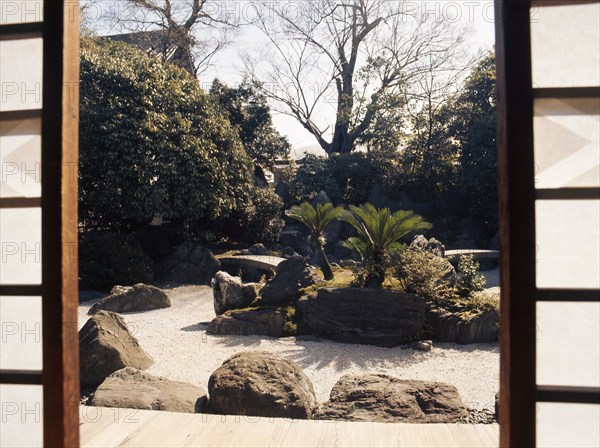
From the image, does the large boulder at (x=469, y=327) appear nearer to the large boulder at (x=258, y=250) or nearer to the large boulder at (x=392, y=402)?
the large boulder at (x=392, y=402)

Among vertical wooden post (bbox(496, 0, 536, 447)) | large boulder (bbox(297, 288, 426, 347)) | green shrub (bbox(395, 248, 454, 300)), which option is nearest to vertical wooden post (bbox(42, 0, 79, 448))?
vertical wooden post (bbox(496, 0, 536, 447))

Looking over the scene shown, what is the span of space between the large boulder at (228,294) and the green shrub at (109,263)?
272cm

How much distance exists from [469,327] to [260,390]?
3966mm

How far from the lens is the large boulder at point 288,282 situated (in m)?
7.66

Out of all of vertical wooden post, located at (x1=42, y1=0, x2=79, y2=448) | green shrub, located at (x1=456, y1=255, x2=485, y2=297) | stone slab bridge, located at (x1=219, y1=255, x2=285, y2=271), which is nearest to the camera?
vertical wooden post, located at (x1=42, y1=0, x2=79, y2=448)

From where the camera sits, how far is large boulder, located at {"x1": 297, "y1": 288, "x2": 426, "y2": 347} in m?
6.81

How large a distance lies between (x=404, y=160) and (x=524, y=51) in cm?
1497

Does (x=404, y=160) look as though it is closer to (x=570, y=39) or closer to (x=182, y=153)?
(x=182, y=153)

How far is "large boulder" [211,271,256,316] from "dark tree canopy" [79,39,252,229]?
3469mm

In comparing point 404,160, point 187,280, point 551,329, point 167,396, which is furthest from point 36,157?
point 404,160

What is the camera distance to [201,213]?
11.2 meters

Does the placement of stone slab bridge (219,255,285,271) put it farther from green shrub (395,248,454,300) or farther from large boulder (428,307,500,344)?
large boulder (428,307,500,344)

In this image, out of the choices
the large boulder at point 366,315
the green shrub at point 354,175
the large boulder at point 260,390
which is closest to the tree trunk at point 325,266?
the large boulder at point 366,315

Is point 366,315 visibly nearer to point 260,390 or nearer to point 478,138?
point 260,390
